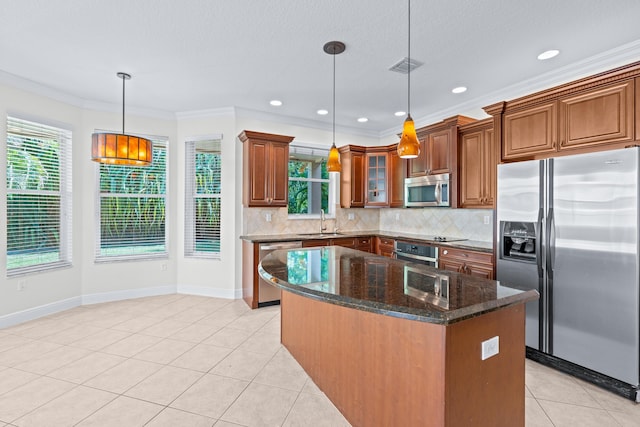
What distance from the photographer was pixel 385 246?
4.92 metres

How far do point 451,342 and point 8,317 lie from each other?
15.4ft

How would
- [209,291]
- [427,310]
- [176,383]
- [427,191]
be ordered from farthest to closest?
[209,291] < [427,191] < [176,383] < [427,310]

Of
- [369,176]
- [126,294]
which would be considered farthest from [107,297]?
[369,176]

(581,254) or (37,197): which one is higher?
(37,197)

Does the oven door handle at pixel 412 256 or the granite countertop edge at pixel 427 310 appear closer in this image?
the granite countertop edge at pixel 427 310

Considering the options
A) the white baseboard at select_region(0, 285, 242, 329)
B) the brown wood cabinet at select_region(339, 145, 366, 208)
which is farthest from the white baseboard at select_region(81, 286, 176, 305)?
the brown wood cabinet at select_region(339, 145, 366, 208)

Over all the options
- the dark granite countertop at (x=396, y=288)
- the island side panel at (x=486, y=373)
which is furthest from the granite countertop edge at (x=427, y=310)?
the island side panel at (x=486, y=373)

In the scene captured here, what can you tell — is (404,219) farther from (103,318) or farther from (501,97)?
(103,318)

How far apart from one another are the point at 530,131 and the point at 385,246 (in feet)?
8.24

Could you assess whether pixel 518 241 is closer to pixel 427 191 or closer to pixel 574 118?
pixel 574 118

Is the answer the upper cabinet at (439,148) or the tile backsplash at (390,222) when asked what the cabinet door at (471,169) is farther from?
the tile backsplash at (390,222)

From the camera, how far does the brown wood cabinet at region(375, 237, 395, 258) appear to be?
4.79 meters

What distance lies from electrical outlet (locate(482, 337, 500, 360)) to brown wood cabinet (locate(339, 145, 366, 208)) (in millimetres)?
3975

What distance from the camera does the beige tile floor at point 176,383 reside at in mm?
2043
